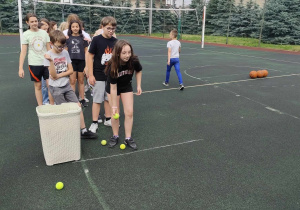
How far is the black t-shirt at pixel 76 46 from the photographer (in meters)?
5.67

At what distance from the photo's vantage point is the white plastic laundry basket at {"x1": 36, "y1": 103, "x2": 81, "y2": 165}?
346 cm

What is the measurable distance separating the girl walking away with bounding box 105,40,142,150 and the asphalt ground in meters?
0.38

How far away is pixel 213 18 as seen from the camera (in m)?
34.5

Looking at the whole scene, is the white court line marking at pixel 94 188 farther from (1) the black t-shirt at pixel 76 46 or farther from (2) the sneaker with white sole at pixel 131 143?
(1) the black t-shirt at pixel 76 46

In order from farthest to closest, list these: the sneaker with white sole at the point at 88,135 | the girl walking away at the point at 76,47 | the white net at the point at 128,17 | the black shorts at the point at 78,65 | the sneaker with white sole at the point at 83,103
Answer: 1. the white net at the point at 128,17
2. the sneaker with white sole at the point at 83,103
3. the black shorts at the point at 78,65
4. the girl walking away at the point at 76,47
5. the sneaker with white sole at the point at 88,135

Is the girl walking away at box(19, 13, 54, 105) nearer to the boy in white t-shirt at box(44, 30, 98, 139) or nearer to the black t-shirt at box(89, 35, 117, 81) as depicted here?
the boy in white t-shirt at box(44, 30, 98, 139)

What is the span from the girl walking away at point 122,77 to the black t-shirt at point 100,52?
18.2 inches

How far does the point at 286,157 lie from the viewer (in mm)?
4039

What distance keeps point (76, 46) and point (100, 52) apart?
58.4 inches

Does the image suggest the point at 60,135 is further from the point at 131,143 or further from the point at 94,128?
the point at 94,128

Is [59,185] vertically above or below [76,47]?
below

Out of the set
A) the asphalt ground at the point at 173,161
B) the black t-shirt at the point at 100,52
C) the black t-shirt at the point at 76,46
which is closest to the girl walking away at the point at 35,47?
the black t-shirt at the point at 76,46

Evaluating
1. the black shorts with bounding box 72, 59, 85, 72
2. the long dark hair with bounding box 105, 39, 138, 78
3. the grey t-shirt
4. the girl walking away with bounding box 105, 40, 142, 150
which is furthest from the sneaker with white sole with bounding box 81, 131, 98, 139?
the black shorts with bounding box 72, 59, 85, 72

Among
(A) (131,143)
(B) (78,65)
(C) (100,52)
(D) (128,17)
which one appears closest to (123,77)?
(C) (100,52)
